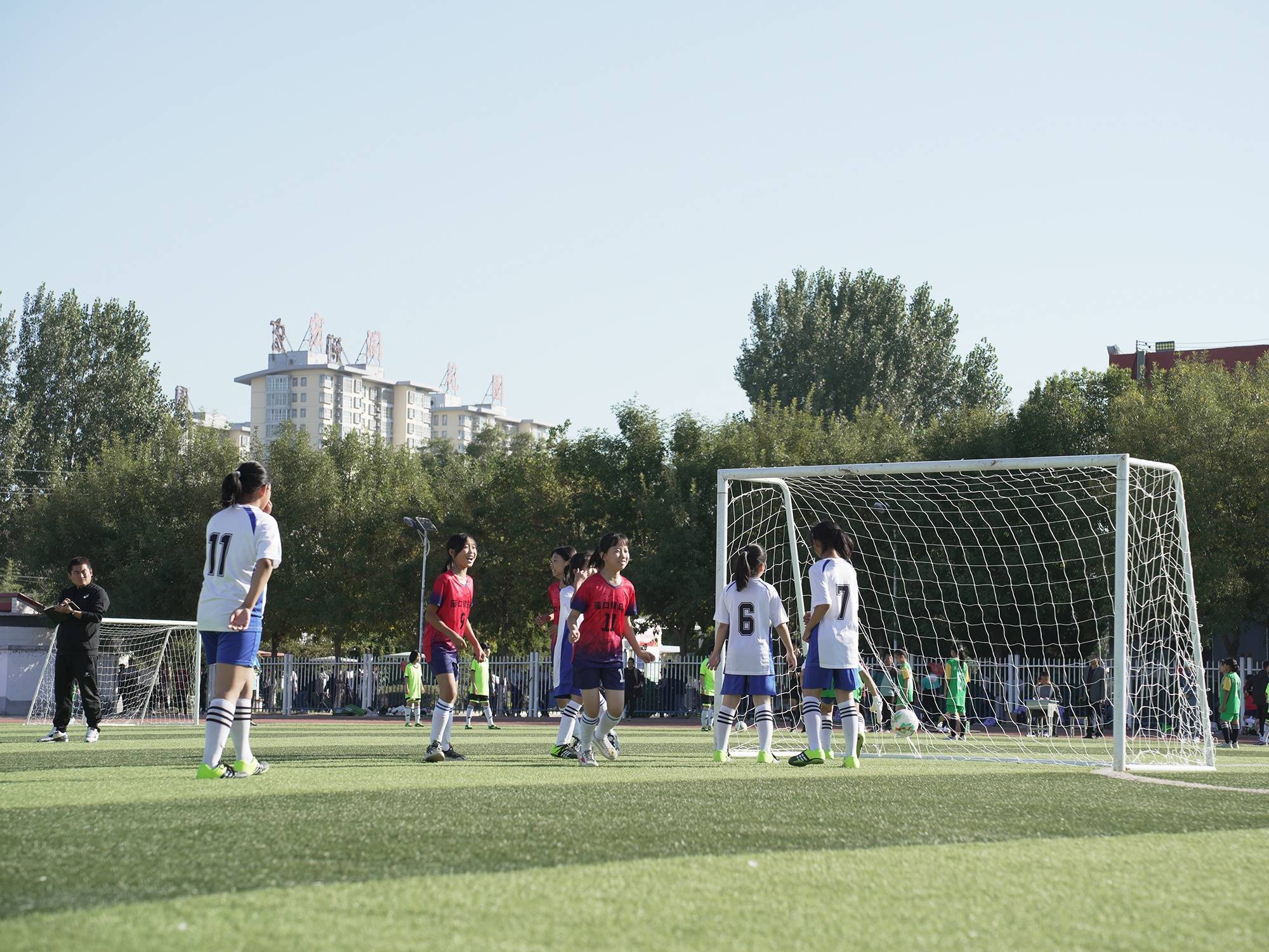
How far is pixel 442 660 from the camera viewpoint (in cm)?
1080

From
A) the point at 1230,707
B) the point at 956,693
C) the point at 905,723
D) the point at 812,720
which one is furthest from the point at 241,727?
the point at 1230,707

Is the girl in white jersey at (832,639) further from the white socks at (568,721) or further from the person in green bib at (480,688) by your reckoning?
the person in green bib at (480,688)

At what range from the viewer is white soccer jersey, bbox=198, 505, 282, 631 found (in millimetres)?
8078

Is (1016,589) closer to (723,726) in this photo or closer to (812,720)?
(723,726)

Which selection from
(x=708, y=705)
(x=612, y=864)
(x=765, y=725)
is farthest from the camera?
(x=708, y=705)

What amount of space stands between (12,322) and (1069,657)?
42140 millimetres

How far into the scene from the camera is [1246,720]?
3080 cm

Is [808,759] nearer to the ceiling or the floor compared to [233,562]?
nearer to the floor

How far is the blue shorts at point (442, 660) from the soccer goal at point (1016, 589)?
3.12m

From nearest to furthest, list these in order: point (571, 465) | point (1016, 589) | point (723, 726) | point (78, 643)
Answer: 1. point (723, 726)
2. point (78, 643)
3. point (1016, 589)
4. point (571, 465)

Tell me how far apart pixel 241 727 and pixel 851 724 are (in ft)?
16.6

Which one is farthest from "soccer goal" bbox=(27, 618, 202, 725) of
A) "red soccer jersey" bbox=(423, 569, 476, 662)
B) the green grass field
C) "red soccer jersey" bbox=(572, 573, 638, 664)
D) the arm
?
the green grass field

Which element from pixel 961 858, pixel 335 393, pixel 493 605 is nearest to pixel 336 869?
pixel 961 858

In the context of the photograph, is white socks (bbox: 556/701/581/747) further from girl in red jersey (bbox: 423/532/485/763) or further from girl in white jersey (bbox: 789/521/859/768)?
girl in white jersey (bbox: 789/521/859/768)
